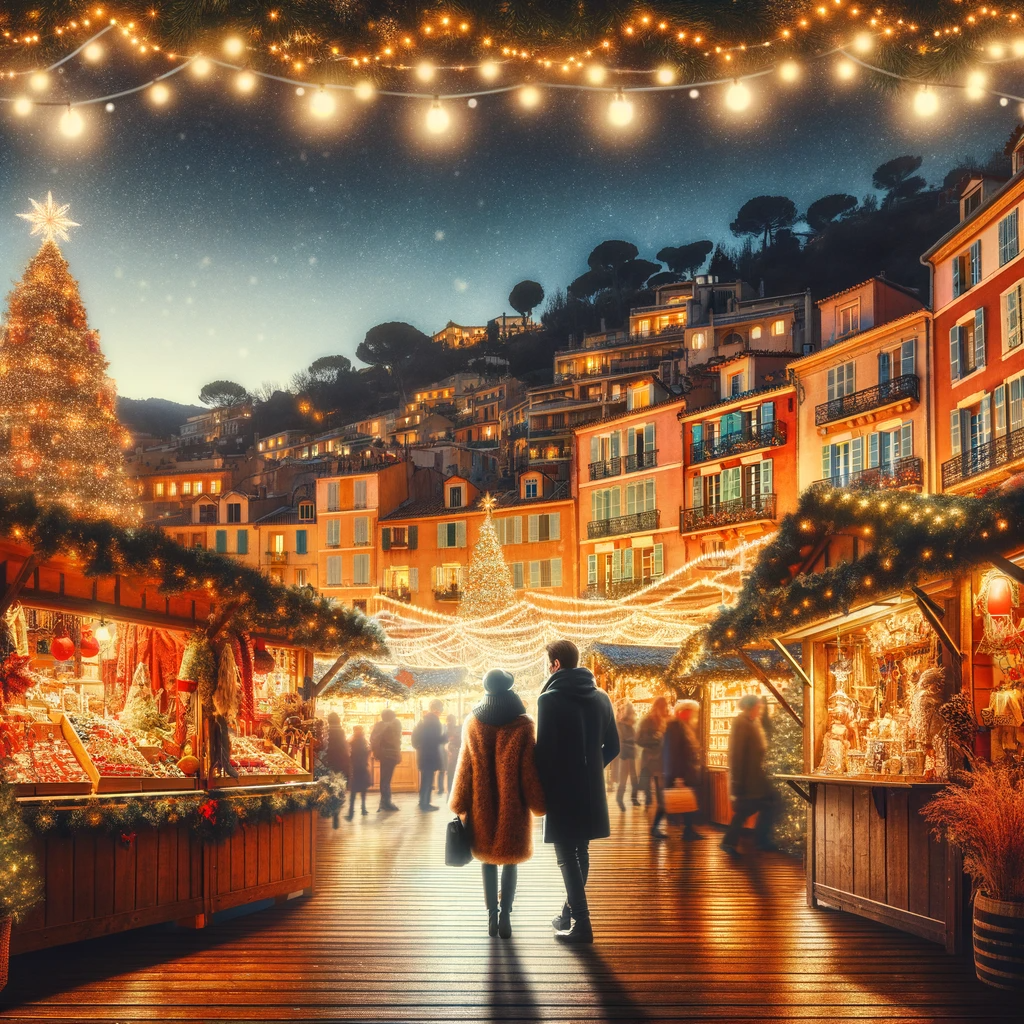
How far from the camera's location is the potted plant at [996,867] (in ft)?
18.9

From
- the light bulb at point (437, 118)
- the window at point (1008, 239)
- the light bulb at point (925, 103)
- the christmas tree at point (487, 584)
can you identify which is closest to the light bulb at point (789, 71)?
the light bulb at point (925, 103)

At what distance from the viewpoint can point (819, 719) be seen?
9.80 meters

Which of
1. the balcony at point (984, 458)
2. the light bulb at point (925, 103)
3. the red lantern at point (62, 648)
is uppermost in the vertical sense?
the balcony at point (984, 458)

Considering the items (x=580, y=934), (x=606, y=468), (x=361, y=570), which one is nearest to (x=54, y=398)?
(x=580, y=934)

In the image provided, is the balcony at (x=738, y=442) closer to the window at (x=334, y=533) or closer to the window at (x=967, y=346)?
the window at (x=967, y=346)

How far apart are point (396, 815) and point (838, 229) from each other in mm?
71251

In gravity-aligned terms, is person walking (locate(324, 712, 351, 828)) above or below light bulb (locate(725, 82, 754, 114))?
below

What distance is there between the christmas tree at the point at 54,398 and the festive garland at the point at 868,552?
16.0 meters

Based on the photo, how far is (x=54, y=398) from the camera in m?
23.3

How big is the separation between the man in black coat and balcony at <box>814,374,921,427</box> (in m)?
25.8

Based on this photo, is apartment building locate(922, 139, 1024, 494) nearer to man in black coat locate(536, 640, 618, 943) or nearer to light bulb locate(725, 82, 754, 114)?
man in black coat locate(536, 640, 618, 943)

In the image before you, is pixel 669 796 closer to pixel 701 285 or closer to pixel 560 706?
pixel 560 706

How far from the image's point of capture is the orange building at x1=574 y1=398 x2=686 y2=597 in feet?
138

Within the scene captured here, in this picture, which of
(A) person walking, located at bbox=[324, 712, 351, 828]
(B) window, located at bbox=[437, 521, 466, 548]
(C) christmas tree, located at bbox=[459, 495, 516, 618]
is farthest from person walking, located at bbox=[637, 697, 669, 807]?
(B) window, located at bbox=[437, 521, 466, 548]
